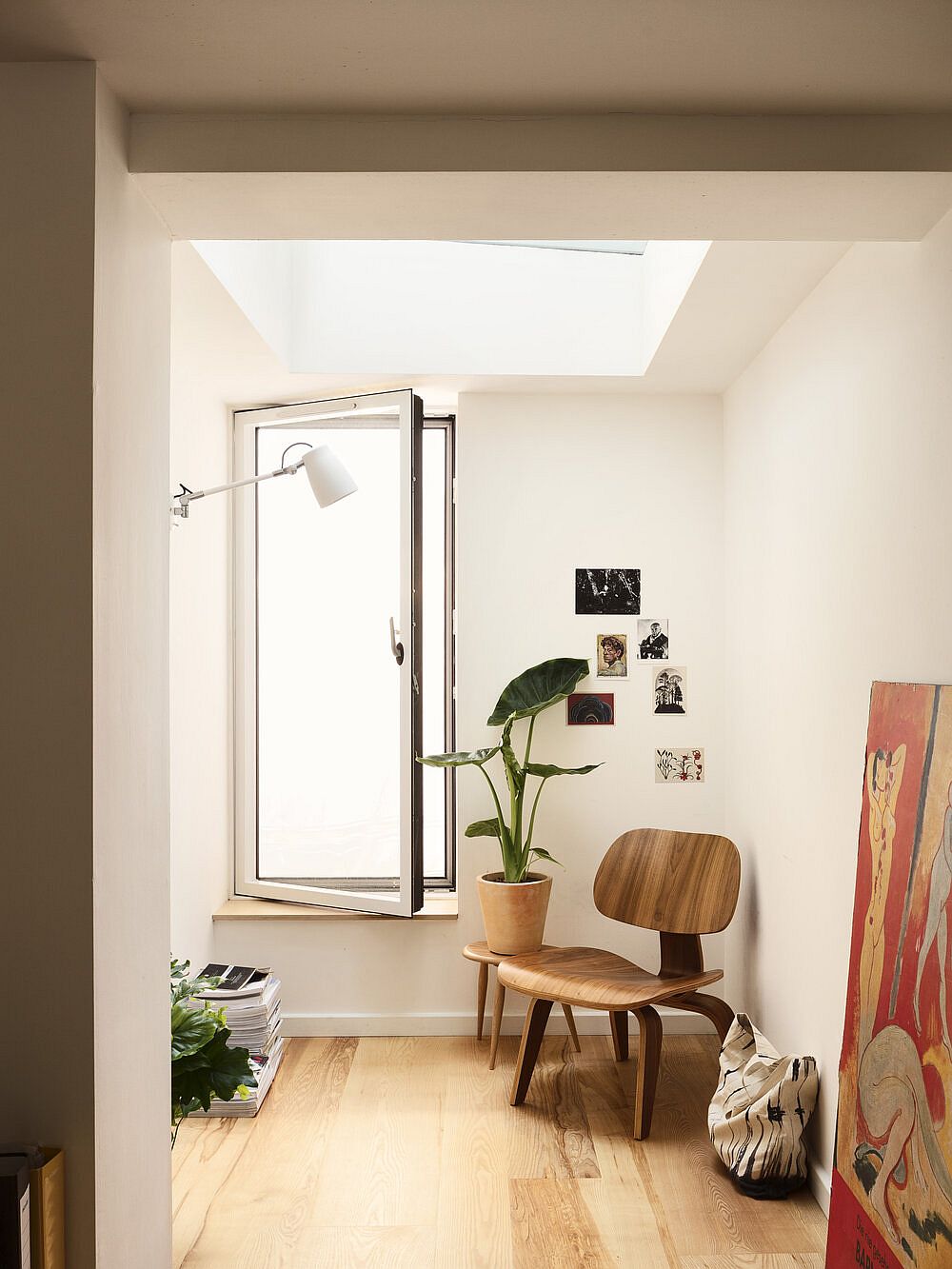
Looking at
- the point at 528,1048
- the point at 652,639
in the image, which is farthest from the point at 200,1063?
the point at 652,639

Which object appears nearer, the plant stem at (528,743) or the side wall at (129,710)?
the side wall at (129,710)

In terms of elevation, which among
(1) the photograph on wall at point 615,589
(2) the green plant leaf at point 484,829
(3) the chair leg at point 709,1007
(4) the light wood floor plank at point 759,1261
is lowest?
(4) the light wood floor plank at point 759,1261

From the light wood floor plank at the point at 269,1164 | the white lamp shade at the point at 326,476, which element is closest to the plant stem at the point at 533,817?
the light wood floor plank at the point at 269,1164

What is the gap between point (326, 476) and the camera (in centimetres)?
326

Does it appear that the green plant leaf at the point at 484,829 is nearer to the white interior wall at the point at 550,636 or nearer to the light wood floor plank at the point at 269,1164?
the white interior wall at the point at 550,636

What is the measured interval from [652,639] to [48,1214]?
2890 mm

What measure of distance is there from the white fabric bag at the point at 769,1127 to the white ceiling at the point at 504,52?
231 cm

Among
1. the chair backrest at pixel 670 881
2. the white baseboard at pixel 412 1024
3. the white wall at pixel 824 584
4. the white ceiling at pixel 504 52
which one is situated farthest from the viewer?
the white baseboard at pixel 412 1024

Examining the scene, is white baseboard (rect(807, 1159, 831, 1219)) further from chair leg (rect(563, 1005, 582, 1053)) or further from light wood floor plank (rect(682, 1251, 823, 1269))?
chair leg (rect(563, 1005, 582, 1053))

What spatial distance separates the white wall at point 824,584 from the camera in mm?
2076

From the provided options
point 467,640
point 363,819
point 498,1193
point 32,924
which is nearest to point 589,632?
point 467,640

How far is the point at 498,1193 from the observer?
2.72m

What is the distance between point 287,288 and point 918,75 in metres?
2.36

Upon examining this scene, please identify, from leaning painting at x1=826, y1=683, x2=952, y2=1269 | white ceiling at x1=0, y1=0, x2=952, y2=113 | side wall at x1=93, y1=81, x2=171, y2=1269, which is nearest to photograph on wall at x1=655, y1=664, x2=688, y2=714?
leaning painting at x1=826, y1=683, x2=952, y2=1269
